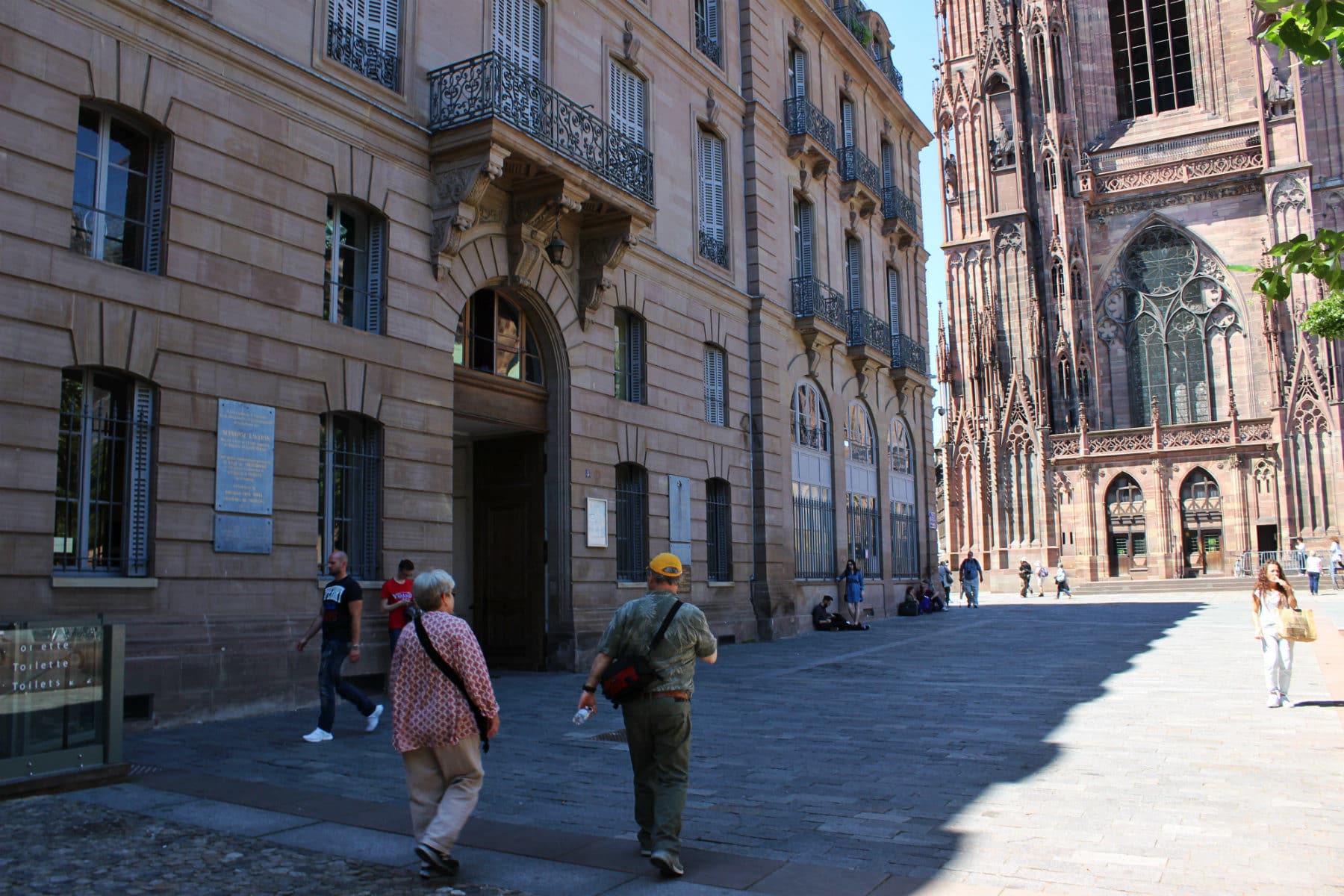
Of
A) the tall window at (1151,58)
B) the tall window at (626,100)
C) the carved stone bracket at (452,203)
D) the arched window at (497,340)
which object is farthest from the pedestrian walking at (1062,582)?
the carved stone bracket at (452,203)

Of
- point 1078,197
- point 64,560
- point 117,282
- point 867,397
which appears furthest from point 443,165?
point 1078,197

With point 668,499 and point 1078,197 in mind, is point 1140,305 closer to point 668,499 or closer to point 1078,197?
point 1078,197

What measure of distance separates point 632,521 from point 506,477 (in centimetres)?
248

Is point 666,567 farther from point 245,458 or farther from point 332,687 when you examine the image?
point 245,458

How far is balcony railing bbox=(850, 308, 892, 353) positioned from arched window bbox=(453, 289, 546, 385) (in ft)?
43.0

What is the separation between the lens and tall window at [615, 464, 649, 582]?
1816 cm

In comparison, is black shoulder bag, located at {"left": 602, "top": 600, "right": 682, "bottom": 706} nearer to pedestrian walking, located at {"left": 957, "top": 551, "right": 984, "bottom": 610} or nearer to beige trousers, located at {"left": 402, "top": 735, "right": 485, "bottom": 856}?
beige trousers, located at {"left": 402, "top": 735, "right": 485, "bottom": 856}

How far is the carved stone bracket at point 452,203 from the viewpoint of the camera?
14.1 metres

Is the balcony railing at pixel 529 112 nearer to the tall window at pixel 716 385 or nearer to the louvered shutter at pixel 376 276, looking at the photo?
the louvered shutter at pixel 376 276

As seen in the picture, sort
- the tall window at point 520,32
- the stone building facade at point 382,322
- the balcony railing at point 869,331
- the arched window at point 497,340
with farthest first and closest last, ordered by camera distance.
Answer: the balcony railing at point 869,331, the tall window at point 520,32, the arched window at point 497,340, the stone building facade at point 382,322

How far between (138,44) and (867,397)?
21.6 metres

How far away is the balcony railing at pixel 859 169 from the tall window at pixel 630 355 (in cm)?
1171

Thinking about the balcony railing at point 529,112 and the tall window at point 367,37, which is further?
the balcony railing at point 529,112

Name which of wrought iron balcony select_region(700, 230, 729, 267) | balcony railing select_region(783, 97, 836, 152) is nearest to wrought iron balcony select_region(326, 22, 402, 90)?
wrought iron balcony select_region(700, 230, 729, 267)
